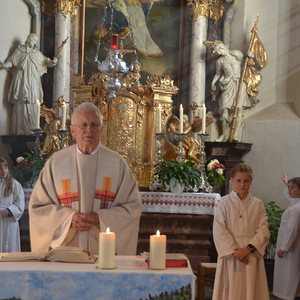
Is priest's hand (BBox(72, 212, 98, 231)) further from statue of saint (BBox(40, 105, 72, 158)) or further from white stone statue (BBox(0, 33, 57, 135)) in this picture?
white stone statue (BBox(0, 33, 57, 135))

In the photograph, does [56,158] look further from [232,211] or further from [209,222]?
[209,222]

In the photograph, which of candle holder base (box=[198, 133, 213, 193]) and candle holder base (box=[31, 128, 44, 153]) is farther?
candle holder base (box=[31, 128, 44, 153])

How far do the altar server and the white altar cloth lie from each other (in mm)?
2024

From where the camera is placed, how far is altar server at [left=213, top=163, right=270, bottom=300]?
4.32m

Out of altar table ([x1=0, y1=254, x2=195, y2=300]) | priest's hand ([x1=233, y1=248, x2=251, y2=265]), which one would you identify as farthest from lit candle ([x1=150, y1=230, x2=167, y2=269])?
priest's hand ([x1=233, y1=248, x2=251, y2=265])

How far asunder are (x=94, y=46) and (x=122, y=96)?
273cm

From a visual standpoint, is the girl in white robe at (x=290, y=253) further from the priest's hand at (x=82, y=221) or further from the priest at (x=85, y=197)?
the priest's hand at (x=82, y=221)

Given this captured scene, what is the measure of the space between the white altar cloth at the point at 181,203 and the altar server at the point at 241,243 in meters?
2.02

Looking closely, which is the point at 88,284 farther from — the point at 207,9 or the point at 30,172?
the point at 207,9

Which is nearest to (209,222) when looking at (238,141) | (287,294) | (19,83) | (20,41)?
(287,294)

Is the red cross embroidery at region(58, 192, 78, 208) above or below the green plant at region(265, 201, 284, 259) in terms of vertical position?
above

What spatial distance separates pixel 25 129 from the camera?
9594 mm

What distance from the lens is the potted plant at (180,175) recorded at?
263 inches

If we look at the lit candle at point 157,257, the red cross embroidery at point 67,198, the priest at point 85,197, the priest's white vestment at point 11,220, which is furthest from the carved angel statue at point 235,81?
the lit candle at point 157,257
